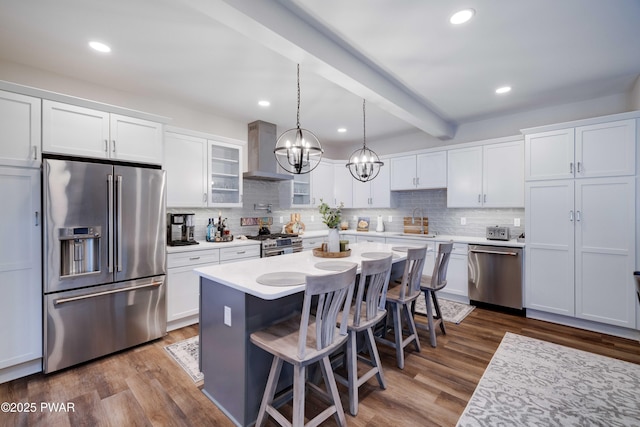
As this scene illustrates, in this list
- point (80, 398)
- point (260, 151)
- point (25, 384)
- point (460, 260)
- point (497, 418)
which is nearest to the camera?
point (497, 418)

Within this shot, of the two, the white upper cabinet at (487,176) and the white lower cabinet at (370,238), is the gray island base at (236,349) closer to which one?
the white lower cabinet at (370,238)

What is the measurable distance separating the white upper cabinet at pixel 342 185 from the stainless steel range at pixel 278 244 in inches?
64.9

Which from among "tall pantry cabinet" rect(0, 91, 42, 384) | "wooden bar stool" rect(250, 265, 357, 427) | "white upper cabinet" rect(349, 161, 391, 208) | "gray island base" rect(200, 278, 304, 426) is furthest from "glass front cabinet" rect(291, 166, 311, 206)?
"wooden bar stool" rect(250, 265, 357, 427)

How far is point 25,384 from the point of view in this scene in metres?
2.34

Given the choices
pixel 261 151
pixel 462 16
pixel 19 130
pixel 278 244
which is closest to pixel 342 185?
pixel 261 151

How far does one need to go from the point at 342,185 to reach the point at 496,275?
3.15 m

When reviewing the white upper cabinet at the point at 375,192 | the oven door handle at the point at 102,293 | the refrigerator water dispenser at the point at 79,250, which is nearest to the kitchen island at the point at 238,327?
the oven door handle at the point at 102,293

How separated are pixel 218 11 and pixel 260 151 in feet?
9.26

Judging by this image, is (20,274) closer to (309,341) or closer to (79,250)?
(79,250)

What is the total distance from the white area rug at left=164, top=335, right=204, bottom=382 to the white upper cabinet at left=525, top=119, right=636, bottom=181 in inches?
169

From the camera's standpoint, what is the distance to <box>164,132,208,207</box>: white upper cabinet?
361cm

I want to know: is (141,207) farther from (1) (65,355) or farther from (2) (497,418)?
(2) (497,418)

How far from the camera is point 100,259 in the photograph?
8.82 ft

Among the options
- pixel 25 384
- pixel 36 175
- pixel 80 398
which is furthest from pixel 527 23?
pixel 25 384
